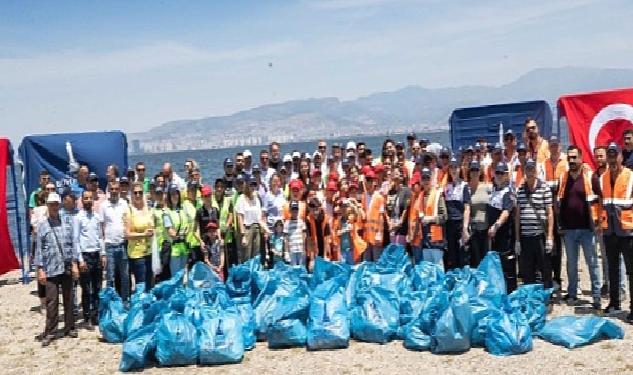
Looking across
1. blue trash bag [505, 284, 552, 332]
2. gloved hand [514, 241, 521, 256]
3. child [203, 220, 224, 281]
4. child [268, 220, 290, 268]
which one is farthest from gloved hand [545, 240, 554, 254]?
child [203, 220, 224, 281]

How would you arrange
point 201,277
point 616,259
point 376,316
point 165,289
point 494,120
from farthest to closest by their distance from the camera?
point 494,120
point 201,277
point 165,289
point 616,259
point 376,316

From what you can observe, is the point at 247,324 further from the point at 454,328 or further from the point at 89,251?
the point at 89,251

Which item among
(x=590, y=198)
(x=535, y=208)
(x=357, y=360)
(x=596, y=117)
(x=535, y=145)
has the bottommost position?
(x=357, y=360)

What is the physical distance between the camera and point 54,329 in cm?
791

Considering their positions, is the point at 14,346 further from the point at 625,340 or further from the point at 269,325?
the point at 625,340

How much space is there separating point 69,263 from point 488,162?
256 inches

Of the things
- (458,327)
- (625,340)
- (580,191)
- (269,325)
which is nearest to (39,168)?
(269,325)

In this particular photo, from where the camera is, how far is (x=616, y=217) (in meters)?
7.24

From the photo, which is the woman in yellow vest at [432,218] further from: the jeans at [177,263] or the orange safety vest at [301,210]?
the jeans at [177,263]

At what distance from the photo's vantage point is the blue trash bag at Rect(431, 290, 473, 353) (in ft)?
21.3

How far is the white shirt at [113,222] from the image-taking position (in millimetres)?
8289

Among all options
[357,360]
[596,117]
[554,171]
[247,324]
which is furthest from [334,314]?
[596,117]

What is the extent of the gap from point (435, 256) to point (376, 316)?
1.66 metres

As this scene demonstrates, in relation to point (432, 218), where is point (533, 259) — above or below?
below
